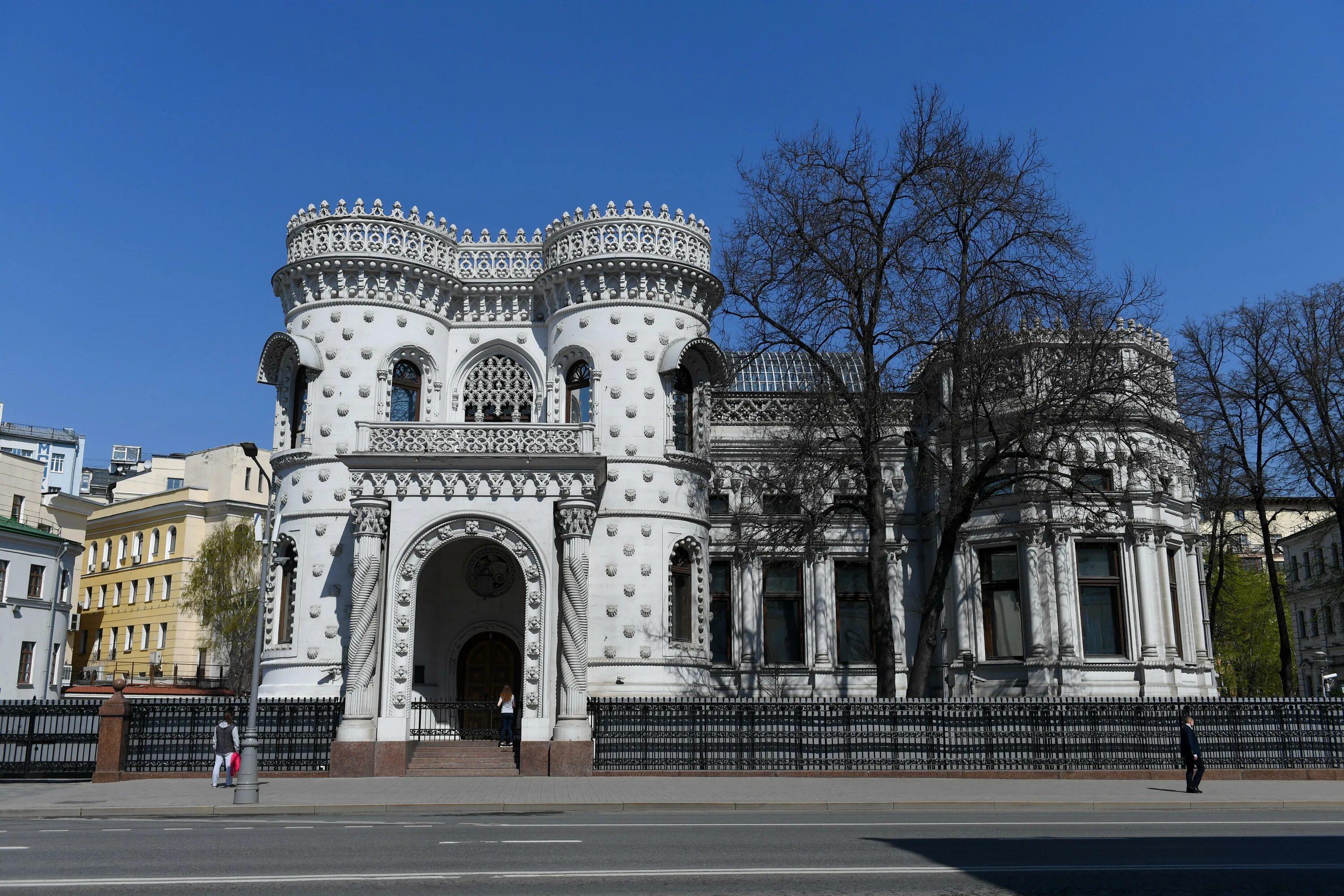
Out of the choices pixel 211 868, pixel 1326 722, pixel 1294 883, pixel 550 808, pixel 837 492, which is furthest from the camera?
pixel 837 492

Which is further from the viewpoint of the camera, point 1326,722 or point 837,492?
point 837,492

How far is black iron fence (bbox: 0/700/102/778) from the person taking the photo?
77.3ft

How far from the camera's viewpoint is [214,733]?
78.5 ft

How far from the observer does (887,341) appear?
25984 millimetres

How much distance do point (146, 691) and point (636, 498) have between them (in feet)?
92.7

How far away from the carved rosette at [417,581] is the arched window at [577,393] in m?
5.32

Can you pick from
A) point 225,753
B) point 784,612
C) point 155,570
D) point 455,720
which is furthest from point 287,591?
point 155,570

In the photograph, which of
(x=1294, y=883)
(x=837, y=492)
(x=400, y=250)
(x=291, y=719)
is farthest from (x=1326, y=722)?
(x=400, y=250)

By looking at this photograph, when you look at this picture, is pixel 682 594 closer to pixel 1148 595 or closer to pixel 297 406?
pixel 297 406

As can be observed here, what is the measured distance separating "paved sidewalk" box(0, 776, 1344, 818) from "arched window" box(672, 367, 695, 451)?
953 centimetres

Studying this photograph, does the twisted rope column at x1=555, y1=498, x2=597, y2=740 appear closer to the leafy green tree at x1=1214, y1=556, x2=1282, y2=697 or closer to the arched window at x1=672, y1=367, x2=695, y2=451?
the arched window at x1=672, y1=367, x2=695, y2=451

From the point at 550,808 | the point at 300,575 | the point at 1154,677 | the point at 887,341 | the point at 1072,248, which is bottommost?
the point at 550,808

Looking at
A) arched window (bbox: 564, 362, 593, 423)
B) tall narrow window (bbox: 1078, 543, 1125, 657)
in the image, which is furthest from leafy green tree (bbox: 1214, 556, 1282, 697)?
arched window (bbox: 564, 362, 593, 423)

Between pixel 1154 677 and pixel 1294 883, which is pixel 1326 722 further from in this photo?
pixel 1294 883
